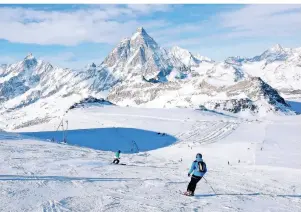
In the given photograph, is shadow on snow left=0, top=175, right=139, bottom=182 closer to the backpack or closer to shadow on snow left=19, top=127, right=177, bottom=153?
the backpack

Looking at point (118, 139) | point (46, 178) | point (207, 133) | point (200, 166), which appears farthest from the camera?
point (207, 133)

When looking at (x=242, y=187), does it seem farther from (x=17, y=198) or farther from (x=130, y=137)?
(x=130, y=137)

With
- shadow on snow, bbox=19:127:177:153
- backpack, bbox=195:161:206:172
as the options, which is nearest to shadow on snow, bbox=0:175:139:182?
backpack, bbox=195:161:206:172

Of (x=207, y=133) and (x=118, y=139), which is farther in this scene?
(x=207, y=133)

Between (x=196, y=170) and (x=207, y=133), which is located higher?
(x=207, y=133)

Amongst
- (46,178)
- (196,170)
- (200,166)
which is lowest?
(46,178)

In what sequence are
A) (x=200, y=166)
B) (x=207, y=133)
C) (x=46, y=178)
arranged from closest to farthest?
1. (x=200, y=166)
2. (x=46, y=178)
3. (x=207, y=133)

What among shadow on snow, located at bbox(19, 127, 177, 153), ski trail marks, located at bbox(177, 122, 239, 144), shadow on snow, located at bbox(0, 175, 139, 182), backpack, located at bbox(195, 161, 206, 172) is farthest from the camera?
ski trail marks, located at bbox(177, 122, 239, 144)

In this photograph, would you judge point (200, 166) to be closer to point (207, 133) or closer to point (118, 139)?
point (118, 139)

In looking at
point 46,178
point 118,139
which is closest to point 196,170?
point 46,178
